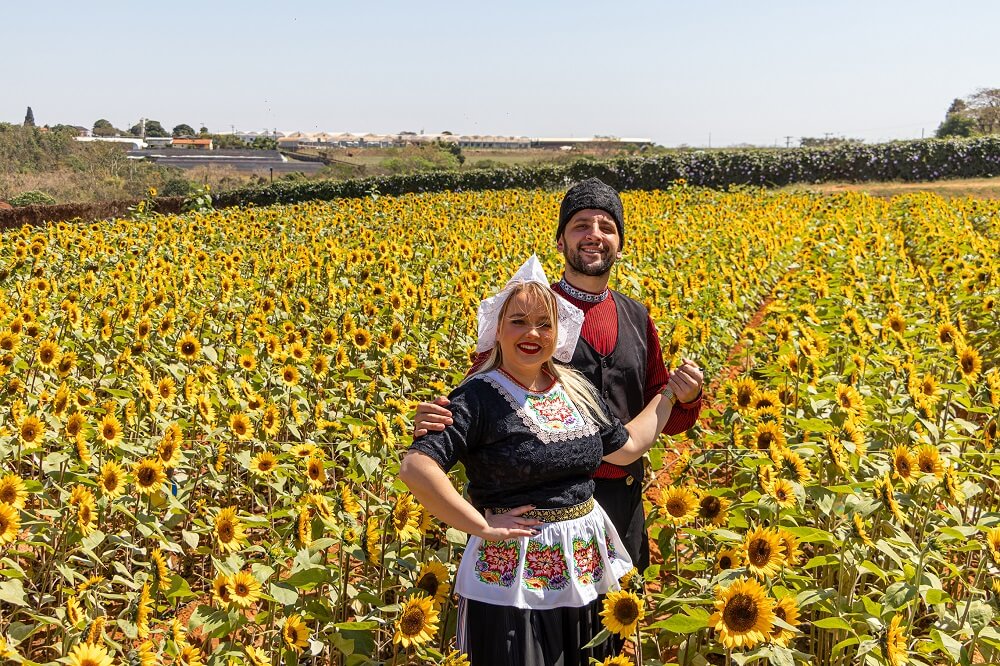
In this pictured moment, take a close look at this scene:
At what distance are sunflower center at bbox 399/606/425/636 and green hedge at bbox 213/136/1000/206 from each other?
28.1 metres

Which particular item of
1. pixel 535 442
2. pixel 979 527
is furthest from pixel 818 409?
pixel 535 442

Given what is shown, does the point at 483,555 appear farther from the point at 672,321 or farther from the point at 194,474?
the point at 672,321

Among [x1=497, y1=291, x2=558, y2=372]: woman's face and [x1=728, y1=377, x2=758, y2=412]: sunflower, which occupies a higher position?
[x1=497, y1=291, x2=558, y2=372]: woman's face

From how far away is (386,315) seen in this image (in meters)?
6.38

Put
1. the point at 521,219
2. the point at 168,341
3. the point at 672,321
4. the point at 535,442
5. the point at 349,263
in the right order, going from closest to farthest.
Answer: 1. the point at 535,442
2. the point at 168,341
3. the point at 672,321
4. the point at 349,263
5. the point at 521,219

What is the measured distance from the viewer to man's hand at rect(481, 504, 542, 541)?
2.19 meters

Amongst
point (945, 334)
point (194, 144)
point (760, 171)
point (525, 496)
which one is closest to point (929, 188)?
point (760, 171)

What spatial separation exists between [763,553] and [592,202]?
115 cm

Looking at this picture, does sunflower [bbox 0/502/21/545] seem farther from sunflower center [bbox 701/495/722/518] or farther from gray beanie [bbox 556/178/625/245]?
sunflower center [bbox 701/495/722/518]

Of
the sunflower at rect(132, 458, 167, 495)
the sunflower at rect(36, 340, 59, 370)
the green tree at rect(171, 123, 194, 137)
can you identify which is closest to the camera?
the sunflower at rect(132, 458, 167, 495)

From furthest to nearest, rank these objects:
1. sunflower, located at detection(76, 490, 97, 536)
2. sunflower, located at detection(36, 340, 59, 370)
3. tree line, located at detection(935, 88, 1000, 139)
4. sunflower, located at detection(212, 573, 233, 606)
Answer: tree line, located at detection(935, 88, 1000, 139), sunflower, located at detection(36, 340, 59, 370), sunflower, located at detection(76, 490, 97, 536), sunflower, located at detection(212, 573, 233, 606)

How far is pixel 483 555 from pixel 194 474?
226 cm

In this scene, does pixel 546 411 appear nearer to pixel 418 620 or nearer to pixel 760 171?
pixel 418 620

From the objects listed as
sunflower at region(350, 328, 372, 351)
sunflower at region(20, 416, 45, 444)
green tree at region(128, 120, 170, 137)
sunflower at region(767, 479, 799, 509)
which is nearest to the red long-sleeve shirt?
sunflower at region(767, 479, 799, 509)
